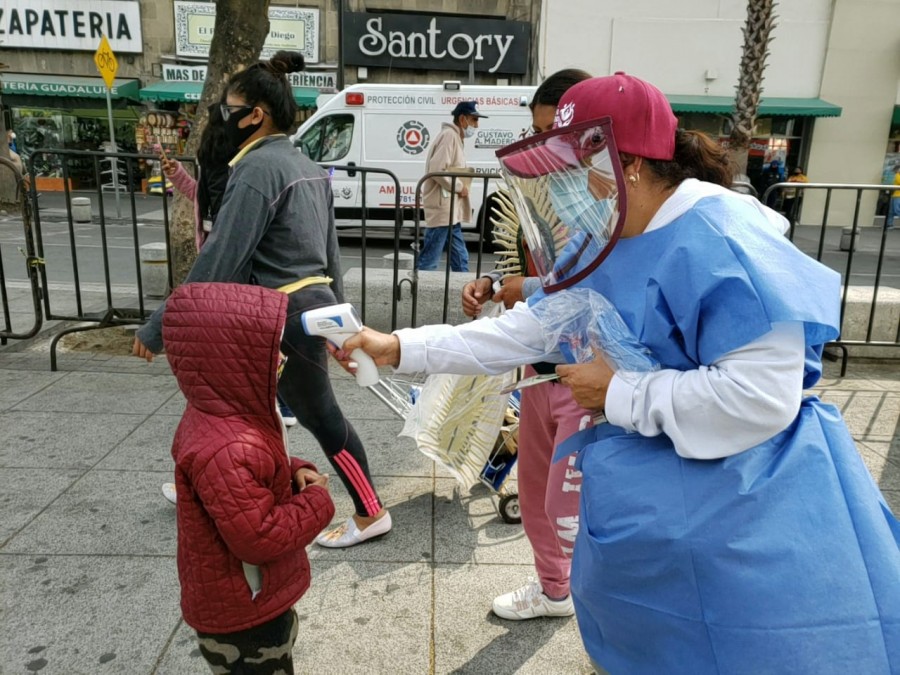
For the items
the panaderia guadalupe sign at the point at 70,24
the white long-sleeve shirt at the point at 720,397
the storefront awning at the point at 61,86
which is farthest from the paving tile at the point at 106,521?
the panaderia guadalupe sign at the point at 70,24

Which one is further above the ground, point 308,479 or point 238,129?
point 238,129

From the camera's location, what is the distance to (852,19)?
1880 cm

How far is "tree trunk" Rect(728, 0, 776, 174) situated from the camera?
10891mm

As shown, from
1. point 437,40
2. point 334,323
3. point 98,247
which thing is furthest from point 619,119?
point 437,40

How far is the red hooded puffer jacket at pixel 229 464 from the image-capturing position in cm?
170

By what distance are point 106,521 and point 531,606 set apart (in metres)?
1.90

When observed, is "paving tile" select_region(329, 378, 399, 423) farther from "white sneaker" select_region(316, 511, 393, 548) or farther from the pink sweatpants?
the pink sweatpants

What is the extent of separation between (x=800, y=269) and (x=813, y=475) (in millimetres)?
362

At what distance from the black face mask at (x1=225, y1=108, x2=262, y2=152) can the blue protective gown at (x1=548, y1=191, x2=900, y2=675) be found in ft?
6.42

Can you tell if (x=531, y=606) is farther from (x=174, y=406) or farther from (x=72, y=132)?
(x=72, y=132)

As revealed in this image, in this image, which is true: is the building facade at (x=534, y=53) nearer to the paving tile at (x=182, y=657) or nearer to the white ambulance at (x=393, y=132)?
the white ambulance at (x=393, y=132)

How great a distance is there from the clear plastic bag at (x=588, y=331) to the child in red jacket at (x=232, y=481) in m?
0.67

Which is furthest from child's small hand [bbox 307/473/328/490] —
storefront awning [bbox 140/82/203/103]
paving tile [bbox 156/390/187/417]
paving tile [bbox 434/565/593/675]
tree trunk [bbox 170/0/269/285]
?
storefront awning [bbox 140/82/203/103]

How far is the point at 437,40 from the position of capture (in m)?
19.1
